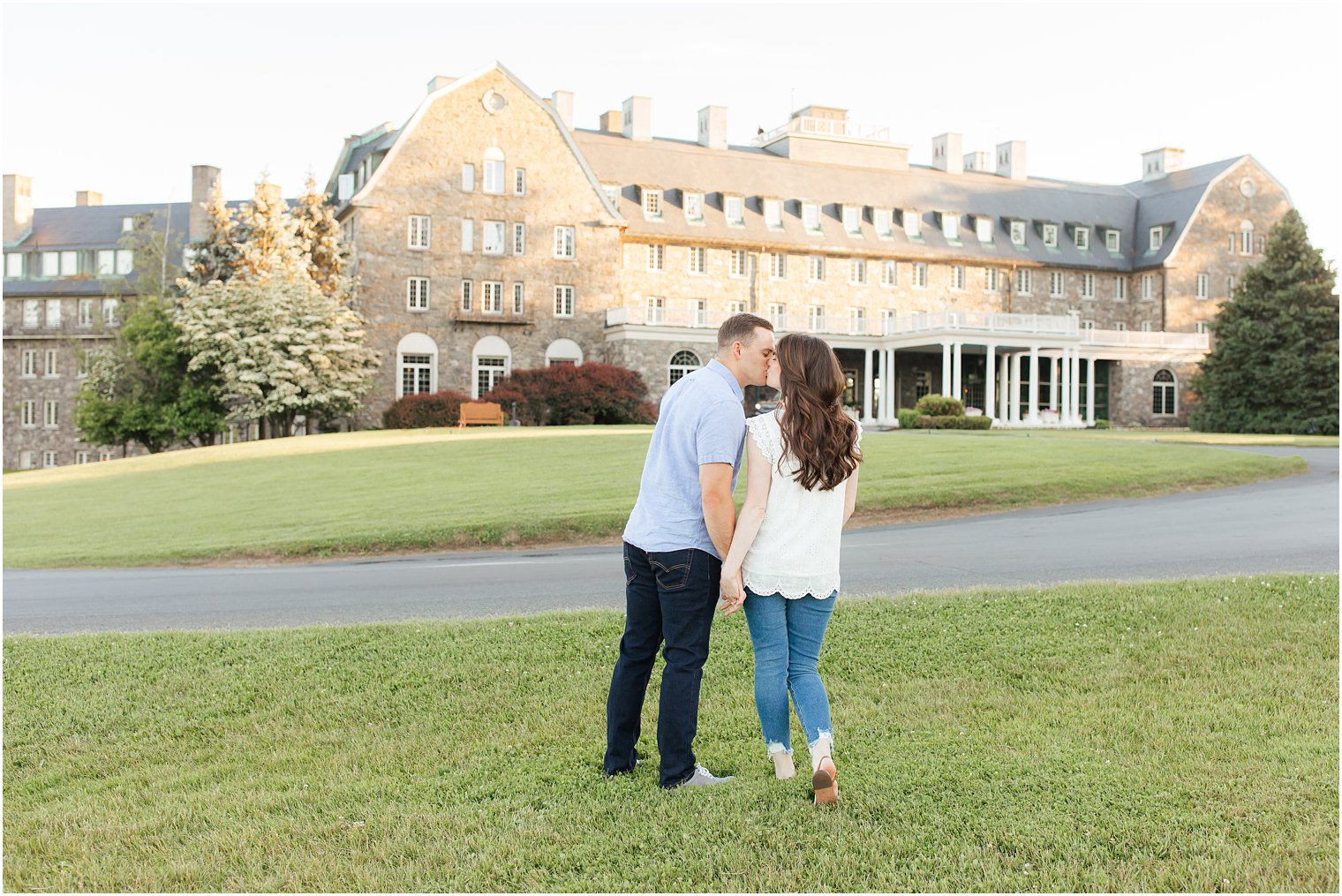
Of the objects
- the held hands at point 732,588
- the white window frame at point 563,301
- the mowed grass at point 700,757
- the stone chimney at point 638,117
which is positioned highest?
the stone chimney at point 638,117

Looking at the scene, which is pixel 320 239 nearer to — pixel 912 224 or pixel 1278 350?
Answer: pixel 912 224

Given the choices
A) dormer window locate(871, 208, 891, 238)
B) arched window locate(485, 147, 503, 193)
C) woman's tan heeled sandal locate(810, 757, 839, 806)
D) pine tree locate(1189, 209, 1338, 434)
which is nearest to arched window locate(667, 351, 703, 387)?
arched window locate(485, 147, 503, 193)

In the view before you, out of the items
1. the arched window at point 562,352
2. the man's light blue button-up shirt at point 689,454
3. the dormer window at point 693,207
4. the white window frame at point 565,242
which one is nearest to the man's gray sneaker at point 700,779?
the man's light blue button-up shirt at point 689,454

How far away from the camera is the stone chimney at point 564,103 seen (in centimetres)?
5381

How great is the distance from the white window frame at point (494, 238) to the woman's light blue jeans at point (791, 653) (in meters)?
43.2

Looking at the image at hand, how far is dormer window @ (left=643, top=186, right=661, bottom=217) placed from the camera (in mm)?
50531

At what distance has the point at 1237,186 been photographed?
57.2 meters

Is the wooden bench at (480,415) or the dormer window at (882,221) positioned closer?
the wooden bench at (480,415)

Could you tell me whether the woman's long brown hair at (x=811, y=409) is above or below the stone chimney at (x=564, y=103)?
below

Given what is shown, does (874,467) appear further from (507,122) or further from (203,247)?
(203,247)

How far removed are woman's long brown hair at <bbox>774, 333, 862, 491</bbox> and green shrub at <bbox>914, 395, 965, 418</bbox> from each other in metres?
35.6

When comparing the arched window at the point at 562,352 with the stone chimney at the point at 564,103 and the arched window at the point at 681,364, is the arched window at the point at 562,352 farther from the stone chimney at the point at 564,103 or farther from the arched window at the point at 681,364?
the stone chimney at the point at 564,103

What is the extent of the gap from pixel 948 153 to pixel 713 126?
1387 cm

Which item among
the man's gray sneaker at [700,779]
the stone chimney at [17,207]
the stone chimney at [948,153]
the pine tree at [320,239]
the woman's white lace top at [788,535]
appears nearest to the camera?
the woman's white lace top at [788,535]
